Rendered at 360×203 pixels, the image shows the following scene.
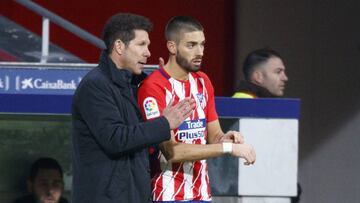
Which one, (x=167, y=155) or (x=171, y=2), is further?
(x=171, y=2)

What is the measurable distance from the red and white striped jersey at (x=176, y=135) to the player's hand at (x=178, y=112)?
0.26 metres

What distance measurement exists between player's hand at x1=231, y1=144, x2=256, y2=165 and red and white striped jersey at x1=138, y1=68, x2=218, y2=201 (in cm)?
19

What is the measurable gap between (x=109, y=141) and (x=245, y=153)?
28.6 inches

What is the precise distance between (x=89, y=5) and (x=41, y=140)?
13.3 ft

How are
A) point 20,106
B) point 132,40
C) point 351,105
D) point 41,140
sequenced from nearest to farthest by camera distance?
point 132,40 < point 20,106 < point 41,140 < point 351,105

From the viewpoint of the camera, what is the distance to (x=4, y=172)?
25.6 feet

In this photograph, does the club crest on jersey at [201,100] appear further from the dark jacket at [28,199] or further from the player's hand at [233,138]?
the dark jacket at [28,199]

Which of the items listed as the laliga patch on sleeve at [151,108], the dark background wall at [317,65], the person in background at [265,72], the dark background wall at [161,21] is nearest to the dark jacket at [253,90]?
the person in background at [265,72]

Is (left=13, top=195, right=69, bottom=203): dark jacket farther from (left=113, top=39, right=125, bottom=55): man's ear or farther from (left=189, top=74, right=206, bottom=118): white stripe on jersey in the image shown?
(left=113, top=39, right=125, bottom=55): man's ear

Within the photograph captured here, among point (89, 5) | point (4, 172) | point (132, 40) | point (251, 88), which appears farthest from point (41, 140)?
point (89, 5)

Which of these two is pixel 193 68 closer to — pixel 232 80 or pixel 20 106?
pixel 20 106

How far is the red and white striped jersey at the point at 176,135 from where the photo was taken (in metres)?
6.32

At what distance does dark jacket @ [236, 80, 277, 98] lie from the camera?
7.90 m

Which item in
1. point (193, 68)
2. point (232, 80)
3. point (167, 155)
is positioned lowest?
point (167, 155)
